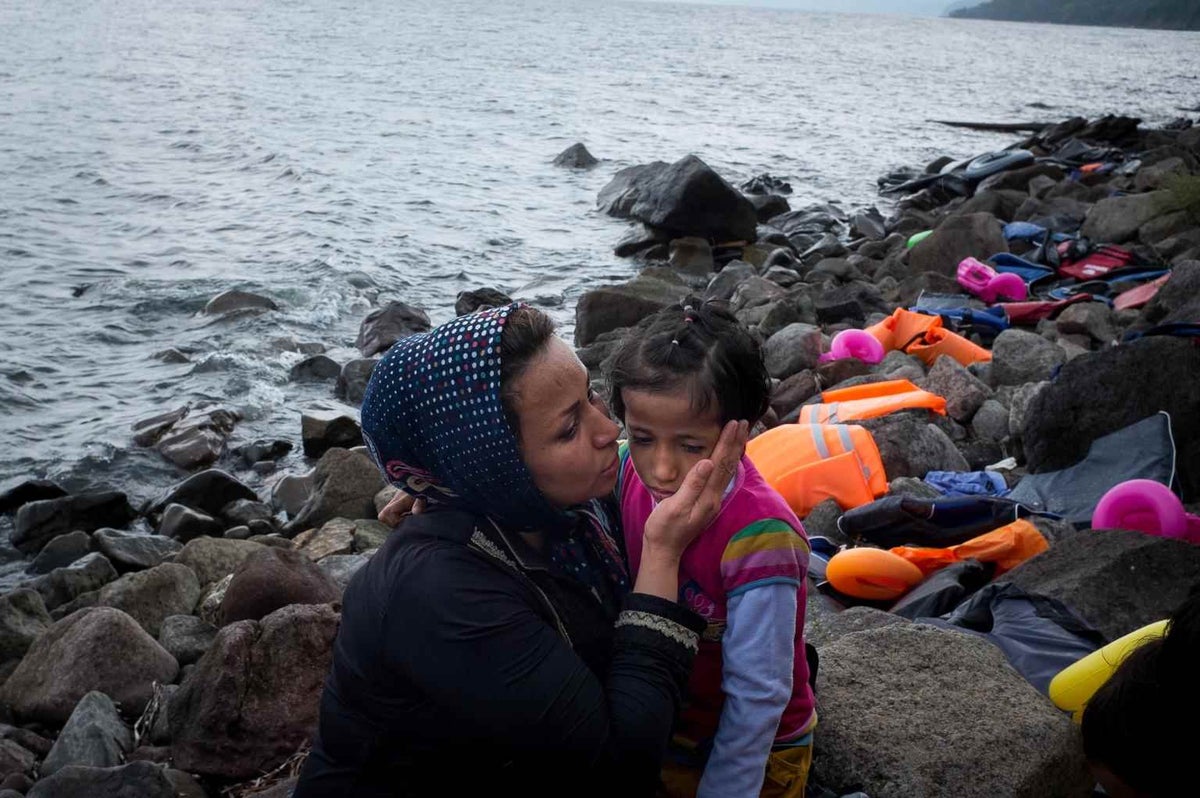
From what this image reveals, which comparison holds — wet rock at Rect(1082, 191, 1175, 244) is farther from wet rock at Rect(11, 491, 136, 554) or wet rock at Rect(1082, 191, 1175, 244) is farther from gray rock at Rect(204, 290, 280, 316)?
wet rock at Rect(11, 491, 136, 554)

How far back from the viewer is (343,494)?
789 cm

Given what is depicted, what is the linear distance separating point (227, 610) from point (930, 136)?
30.6m

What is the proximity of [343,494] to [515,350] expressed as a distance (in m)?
5.64

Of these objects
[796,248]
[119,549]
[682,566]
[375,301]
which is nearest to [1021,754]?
[682,566]

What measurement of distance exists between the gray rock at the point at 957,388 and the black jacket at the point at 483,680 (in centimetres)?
562

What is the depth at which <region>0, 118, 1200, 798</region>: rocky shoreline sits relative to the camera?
3.54 meters

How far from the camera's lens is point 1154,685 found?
2342 millimetres

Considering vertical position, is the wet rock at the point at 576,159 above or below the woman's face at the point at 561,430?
below

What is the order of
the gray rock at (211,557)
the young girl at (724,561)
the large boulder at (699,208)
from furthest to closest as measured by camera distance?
the large boulder at (699,208), the gray rock at (211,557), the young girl at (724,561)

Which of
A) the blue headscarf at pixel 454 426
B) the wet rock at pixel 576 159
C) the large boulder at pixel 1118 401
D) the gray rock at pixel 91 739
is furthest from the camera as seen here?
the wet rock at pixel 576 159

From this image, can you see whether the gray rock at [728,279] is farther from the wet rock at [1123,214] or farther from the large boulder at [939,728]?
the large boulder at [939,728]

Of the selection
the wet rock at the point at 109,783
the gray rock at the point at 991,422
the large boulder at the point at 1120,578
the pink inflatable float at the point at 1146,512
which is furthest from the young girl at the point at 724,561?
the gray rock at the point at 991,422

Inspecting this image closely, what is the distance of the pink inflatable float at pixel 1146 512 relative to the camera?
5180 mm

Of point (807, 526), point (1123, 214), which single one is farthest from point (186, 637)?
point (1123, 214)
